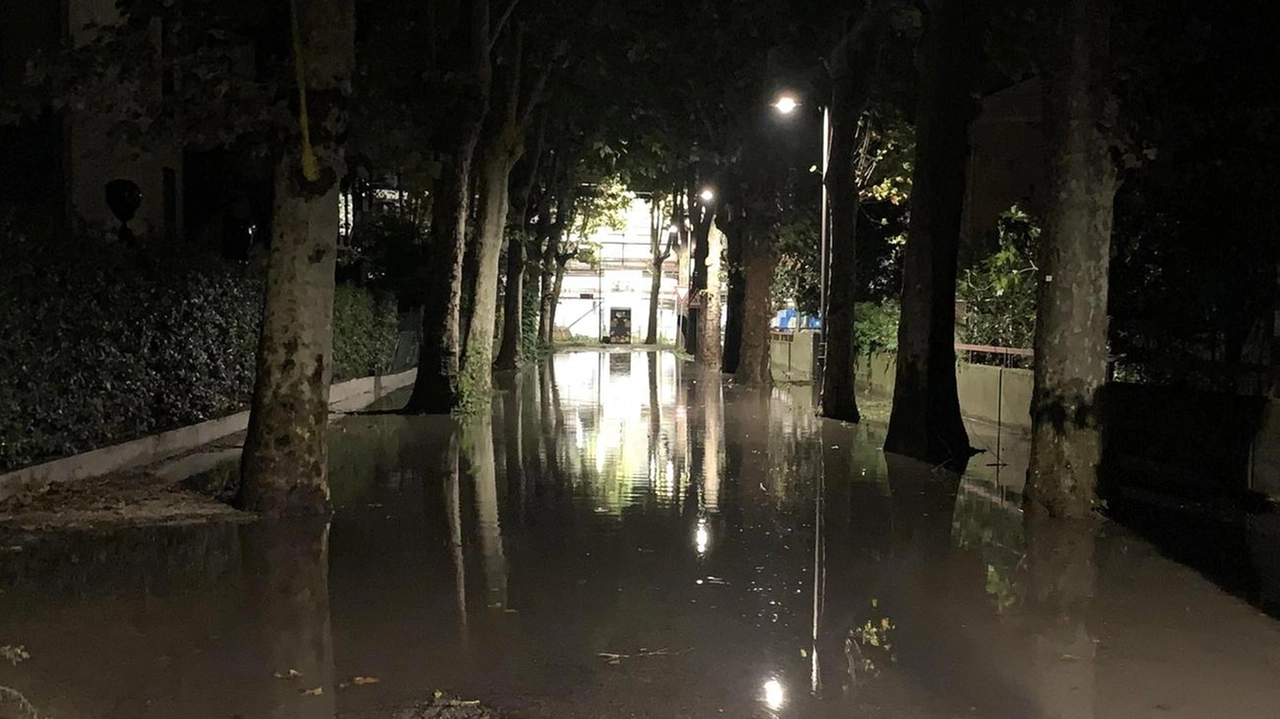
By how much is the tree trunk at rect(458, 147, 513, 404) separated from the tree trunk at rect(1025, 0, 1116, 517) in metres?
13.1

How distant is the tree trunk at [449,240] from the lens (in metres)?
18.7

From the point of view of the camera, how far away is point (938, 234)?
47.6ft

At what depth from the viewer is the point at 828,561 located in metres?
8.38

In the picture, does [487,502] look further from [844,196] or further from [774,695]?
[844,196]

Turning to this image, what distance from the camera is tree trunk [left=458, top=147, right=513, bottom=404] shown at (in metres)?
21.3

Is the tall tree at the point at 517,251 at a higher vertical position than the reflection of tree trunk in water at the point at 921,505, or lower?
higher

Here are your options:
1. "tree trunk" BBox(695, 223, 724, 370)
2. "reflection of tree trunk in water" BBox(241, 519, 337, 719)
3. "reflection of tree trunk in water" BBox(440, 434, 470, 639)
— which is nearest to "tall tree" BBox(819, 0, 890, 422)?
"reflection of tree trunk in water" BBox(440, 434, 470, 639)

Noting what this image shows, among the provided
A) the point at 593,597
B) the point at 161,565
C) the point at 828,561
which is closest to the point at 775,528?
the point at 828,561

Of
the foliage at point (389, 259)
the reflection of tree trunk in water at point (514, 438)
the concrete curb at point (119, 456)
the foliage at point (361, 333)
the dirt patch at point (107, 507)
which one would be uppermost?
the foliage at point (389, 259)

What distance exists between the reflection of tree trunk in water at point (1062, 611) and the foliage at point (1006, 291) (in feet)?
29.8

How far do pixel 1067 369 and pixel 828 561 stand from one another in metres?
3.07

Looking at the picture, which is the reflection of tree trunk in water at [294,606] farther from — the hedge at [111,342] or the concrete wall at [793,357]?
the concrete wall at [793,357]

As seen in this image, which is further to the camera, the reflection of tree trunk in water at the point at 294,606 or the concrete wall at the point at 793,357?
the concrete wall at the point at 793,357

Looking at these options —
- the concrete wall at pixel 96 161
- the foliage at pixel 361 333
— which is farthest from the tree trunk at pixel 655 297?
the concrete wall at pixel 96 161
